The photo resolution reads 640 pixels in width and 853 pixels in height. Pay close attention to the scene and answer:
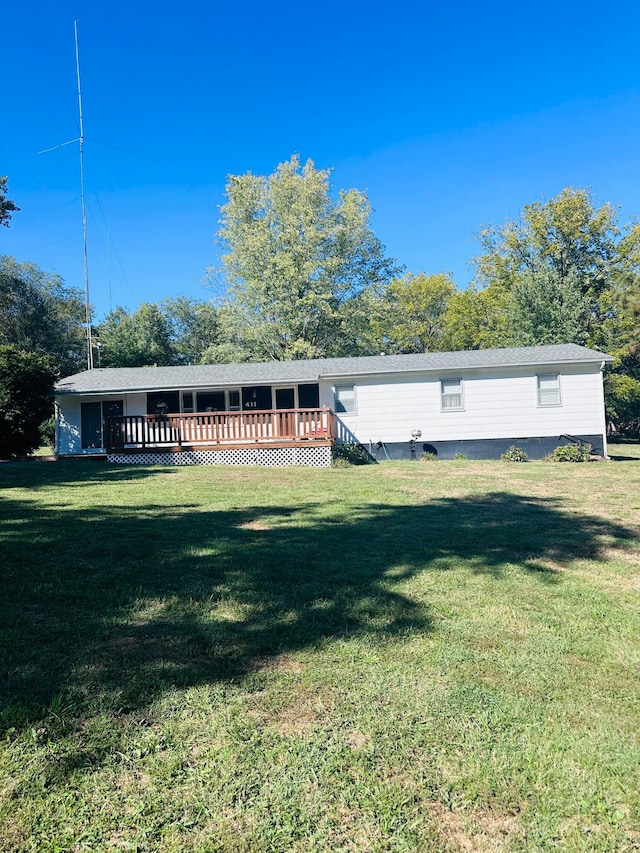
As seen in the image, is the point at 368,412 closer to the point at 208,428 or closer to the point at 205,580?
the point at 208,428

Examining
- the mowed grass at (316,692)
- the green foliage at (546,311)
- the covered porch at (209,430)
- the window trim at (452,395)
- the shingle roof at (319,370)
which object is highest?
the green foliage at (546,311)

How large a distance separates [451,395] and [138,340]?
1041 inches

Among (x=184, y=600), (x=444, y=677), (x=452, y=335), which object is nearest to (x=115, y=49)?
(x=184, y=600)

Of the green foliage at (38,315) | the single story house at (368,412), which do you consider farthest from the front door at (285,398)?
the green foliage at (38,315)

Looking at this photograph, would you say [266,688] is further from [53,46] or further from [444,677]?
[53,46]

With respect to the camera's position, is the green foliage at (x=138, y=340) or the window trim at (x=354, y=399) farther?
the green foliage at (x=138, y=340)

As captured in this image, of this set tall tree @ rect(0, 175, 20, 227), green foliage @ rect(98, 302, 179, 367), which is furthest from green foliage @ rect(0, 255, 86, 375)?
tall tree @ rect(0, 175, 20, 227)

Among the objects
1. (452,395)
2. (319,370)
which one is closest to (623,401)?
(452,395)

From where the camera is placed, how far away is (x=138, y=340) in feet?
120

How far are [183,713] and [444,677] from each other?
4.47ft

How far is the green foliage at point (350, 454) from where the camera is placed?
16.1m

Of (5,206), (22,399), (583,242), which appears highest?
(583,242)

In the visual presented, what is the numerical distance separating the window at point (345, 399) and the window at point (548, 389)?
6.24m

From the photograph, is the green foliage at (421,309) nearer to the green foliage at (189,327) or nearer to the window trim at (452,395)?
the green foliage at (189,327)
